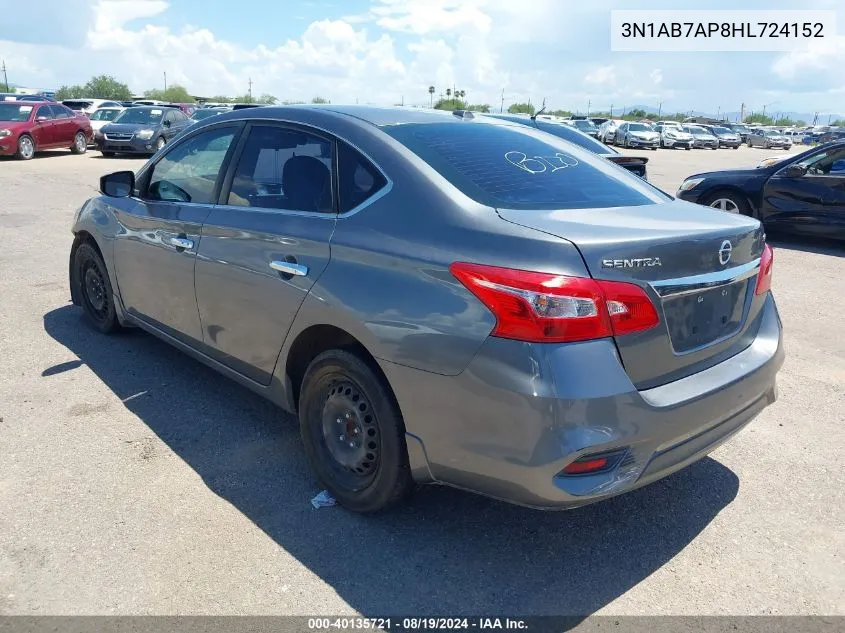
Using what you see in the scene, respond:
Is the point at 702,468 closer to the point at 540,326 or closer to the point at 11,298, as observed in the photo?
the point at 540,326

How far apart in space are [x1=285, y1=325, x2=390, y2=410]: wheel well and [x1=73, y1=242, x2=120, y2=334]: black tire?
2.30 meters

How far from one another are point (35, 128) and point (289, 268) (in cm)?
2068

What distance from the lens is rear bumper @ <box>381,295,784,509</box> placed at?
7.70 feet

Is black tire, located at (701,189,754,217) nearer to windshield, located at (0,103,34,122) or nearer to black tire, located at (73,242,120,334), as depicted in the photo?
black tire, located at (73,242,120,334)

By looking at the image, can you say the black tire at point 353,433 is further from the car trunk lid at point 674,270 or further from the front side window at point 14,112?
the front side window at point 14,112

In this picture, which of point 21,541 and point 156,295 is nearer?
point 21,541

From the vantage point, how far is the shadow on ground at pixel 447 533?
8.73 feet

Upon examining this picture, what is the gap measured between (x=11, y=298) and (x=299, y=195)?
14.5 ft

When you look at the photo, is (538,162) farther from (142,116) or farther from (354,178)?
(142,116)

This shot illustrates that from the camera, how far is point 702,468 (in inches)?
141

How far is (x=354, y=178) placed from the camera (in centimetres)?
309

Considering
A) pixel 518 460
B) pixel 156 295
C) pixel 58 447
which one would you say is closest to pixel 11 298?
pixel 156 295

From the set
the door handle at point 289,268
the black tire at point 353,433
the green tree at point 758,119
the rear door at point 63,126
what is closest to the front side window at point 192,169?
the door handle at point 289,268

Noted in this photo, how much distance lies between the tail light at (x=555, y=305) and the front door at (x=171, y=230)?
81.9 inches
